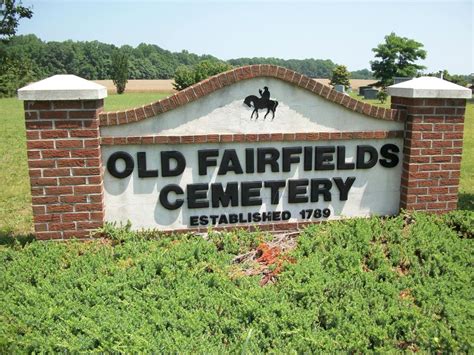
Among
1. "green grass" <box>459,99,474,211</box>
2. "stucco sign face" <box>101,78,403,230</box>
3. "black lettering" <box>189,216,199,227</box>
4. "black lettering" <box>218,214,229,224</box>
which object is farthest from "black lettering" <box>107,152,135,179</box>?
"green grass" <box>459,99,474,211</box>

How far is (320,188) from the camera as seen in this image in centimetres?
522

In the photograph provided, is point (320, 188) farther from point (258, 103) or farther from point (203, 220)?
point (203, 220)

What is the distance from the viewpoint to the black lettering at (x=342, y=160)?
5184mm

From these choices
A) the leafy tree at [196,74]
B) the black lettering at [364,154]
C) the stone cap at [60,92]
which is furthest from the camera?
the leafy tree at [196,74]

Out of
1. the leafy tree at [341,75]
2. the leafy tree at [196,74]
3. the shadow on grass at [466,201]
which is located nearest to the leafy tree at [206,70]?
the leafy tree at [196,74]

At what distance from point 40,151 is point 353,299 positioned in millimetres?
3172

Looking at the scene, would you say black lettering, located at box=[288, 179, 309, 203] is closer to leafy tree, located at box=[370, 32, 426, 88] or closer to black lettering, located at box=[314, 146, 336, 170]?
black lettering, located at box=[314, 146, 336, 170]

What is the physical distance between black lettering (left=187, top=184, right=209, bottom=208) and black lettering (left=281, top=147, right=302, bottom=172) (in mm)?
879

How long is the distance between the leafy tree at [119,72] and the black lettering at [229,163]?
2650 inches

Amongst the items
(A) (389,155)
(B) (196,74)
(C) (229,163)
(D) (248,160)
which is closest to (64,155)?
(C) (229,163)

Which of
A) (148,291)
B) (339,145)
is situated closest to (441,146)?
(339,145)

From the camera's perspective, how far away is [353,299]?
3.55 meters

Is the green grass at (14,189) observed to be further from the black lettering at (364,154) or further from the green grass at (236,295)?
the black lettering at (364,154)

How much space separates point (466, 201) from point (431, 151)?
2.47 metres
